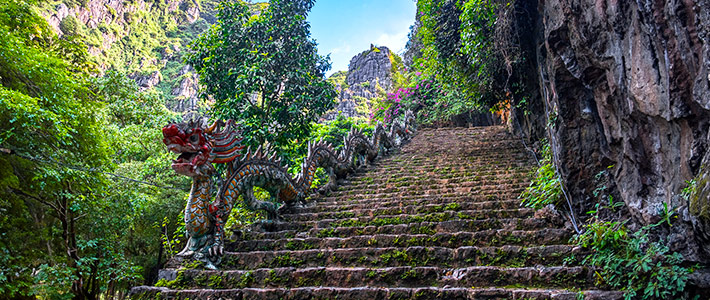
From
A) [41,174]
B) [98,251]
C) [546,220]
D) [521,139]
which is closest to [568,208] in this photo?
[546,220]

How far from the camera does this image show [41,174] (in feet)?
17.3

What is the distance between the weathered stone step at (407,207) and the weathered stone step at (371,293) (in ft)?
6.39

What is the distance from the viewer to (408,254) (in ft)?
11.8

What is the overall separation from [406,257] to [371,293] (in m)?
0.64

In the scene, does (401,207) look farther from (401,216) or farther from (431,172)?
(431,172)

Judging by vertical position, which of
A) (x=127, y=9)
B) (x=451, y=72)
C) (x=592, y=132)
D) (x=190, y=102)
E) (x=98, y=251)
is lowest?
(x=98, y=251)

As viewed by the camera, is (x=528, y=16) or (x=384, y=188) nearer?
(x=528, y=16)

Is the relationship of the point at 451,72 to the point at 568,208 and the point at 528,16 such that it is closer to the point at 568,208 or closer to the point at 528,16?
the point at 528,16

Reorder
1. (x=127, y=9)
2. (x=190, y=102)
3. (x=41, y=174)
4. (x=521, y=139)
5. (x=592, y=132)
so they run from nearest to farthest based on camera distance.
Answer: (x=592, y=132) < (x=41, y=174) < (x=521, y=139) < (x=190, y=102) < (x=127, y=9)

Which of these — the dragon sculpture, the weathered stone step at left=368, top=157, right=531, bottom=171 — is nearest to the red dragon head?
the dragon sculpture

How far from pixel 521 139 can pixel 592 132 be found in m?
5.05

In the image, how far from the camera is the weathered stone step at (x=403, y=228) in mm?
3926

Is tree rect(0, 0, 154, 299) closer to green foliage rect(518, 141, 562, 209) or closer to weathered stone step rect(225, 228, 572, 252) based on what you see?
weathered stone step rect(225, 228, 572, 252)

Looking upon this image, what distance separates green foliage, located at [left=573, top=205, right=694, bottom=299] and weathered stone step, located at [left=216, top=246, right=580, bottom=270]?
248 millimetres
